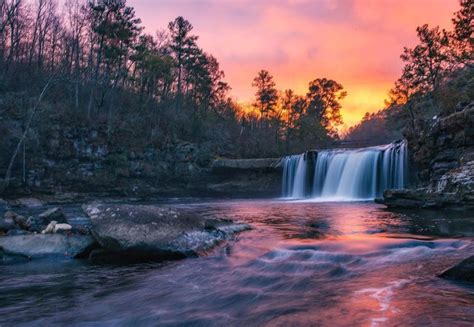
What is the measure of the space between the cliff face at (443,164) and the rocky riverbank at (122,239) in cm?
960

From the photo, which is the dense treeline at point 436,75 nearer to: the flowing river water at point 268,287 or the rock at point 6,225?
the flowing river water at point 268,287

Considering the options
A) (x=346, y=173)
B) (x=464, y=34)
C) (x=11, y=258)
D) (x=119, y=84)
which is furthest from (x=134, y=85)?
(x=11, y=258)

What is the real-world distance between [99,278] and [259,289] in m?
2.79

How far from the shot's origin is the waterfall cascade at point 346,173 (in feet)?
78.8

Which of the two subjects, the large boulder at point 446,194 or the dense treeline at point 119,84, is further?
the dense treeline at point 119,84

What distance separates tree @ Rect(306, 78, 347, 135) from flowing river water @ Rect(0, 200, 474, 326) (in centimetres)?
4909

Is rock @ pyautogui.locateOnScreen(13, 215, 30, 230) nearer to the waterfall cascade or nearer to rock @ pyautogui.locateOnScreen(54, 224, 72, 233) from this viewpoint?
rock @ pyautogui.locateOnScreen(54, 224, 72, 233)

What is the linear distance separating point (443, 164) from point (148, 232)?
15.4m

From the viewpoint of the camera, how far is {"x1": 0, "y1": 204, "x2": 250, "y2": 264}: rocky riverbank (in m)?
7.43

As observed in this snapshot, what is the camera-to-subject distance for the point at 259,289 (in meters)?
5.50

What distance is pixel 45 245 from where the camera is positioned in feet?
25.6

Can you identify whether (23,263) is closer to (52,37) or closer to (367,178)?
(367,178)

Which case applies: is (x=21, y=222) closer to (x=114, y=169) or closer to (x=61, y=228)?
(x=61, y=228)

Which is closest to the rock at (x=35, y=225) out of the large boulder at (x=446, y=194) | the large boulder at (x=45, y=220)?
the large boulder at (x=45, y=220)
